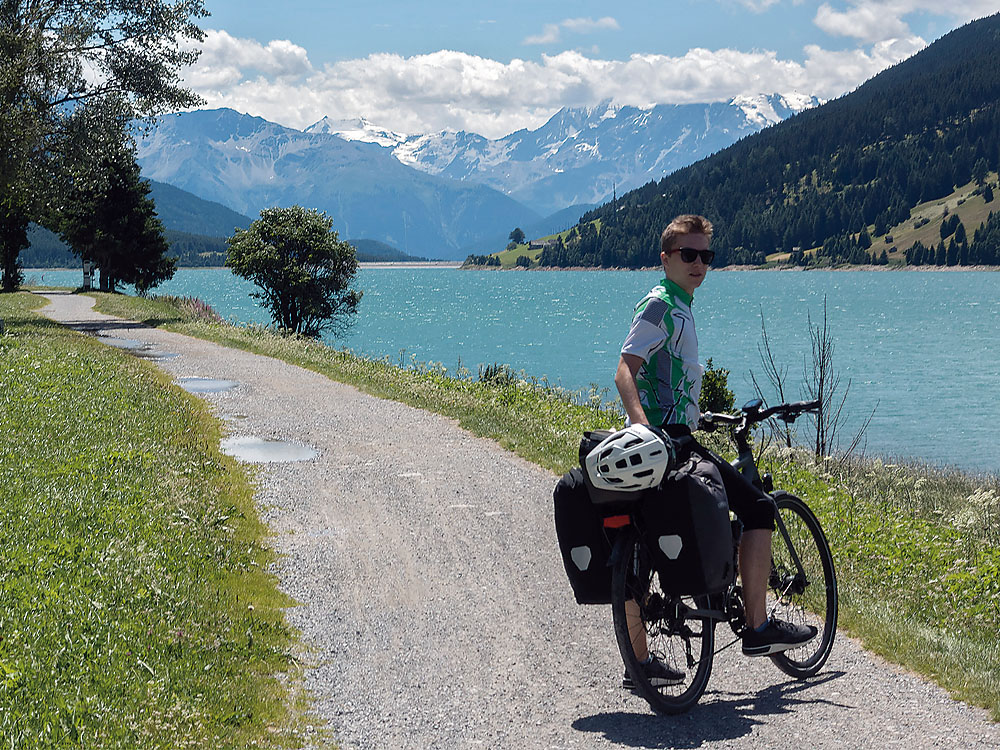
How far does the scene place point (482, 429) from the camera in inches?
629

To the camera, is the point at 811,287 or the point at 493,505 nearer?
the point at 493,505

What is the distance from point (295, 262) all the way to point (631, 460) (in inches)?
1642

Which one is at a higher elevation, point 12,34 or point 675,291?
point 12,34

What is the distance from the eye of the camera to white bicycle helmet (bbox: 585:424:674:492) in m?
5.21

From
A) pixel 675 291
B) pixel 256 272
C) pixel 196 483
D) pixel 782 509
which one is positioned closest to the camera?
pixel 675 291

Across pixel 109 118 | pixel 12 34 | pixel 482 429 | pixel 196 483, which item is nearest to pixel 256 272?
pixel 109 118

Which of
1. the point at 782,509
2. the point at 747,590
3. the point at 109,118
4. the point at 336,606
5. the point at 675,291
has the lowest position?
the point at 336,606

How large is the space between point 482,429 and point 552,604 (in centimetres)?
809

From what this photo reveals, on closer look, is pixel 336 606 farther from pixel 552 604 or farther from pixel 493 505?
pixel 493 505

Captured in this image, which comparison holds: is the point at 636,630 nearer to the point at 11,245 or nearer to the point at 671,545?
the point at 671,545

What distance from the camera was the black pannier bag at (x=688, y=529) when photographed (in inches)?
212

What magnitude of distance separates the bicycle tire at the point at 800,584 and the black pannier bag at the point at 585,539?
4.45ft

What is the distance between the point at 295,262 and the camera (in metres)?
45.3

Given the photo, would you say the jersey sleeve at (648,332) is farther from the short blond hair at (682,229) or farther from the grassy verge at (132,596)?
the grassy verge at (132,596)
